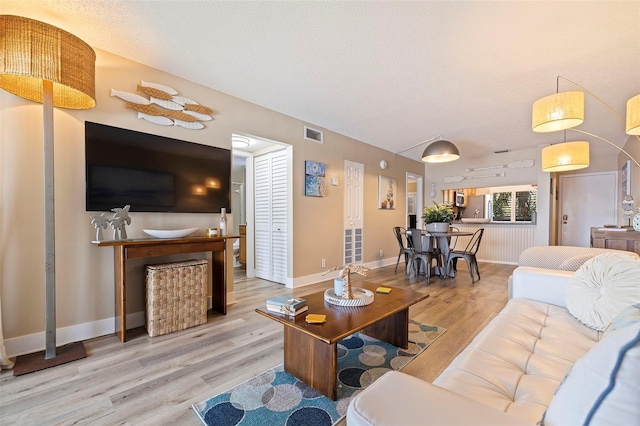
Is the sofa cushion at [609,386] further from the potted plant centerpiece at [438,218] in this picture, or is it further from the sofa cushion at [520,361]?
the potted plant centerpiece at [438,218]

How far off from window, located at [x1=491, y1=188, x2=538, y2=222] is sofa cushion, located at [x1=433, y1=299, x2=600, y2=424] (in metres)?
5.40

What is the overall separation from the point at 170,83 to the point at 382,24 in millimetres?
2177

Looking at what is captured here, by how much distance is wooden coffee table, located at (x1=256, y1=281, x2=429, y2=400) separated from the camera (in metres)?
1.52

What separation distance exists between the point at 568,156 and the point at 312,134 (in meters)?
3.30

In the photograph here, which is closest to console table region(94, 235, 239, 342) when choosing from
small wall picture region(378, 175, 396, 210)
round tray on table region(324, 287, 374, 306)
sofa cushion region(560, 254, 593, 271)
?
round tray on table region(324, 287, 374, 306)

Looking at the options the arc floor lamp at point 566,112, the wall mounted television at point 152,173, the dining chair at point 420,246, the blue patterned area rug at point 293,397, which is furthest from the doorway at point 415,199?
the blue patterned area rug at point 293,397

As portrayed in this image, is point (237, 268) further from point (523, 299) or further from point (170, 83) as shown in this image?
point (523, 299)

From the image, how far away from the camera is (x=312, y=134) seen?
430cm

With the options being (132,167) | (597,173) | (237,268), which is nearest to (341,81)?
(132,167)

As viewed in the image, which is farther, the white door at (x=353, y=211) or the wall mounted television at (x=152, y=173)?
the white door at (x=353, y=211)

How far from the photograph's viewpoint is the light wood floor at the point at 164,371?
146 centimetres

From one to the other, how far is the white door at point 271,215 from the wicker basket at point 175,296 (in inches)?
63.7

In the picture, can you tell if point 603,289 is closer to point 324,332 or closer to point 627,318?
point 627,318

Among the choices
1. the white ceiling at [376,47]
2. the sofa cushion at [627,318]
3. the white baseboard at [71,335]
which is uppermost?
the white ceiling at [376,47]
